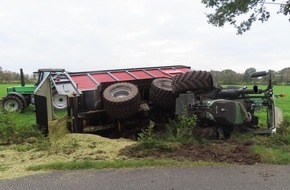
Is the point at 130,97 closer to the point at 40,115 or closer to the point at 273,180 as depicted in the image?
the point at 40,115

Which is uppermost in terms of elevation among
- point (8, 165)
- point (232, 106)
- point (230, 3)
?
point (230, 3)

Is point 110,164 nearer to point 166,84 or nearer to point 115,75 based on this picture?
point 166,84

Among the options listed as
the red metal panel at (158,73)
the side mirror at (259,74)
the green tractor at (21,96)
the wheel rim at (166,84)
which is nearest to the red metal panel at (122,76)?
the red metal panel at (158,73)

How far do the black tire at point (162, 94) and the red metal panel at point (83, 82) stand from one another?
1718 millimetres

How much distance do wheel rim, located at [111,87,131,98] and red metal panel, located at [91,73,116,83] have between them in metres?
1.04

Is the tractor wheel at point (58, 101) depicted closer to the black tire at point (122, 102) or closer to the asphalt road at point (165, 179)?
the black tire at point (122, 102)

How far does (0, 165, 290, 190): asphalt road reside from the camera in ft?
17.5

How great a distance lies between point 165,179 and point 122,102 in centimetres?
429

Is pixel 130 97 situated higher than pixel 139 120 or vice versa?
pixel 130 97

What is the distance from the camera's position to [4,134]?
31.8 ft

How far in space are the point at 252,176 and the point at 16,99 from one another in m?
17.0

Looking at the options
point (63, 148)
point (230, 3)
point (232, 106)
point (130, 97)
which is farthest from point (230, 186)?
point (230, 3)

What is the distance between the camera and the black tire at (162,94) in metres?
10.4

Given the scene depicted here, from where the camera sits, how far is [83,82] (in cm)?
1141
